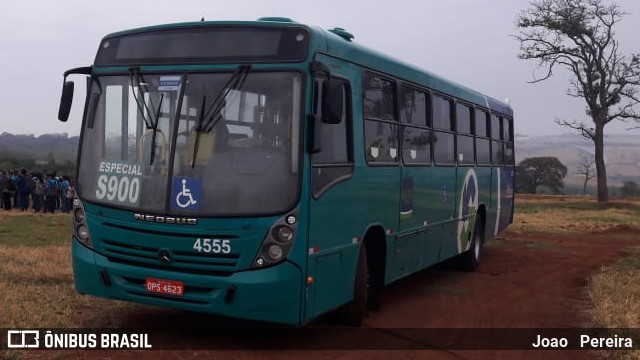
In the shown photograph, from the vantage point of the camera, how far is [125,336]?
6996mm

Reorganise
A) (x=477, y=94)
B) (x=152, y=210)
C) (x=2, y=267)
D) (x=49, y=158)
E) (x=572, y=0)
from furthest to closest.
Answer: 1. (x=49, y=158)
2. (x=572, y=0)
3. (x=477, y=94)
4. (x=2, y=267)
5. (x=152, y=210)

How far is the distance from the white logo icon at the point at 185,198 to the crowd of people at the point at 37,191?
20.9 m

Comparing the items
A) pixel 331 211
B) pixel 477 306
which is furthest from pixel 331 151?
pixel 477 306

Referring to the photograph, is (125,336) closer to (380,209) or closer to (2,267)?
(380,209)

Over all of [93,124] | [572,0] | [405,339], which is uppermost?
[572,0]

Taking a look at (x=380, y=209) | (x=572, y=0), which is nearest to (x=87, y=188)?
(x=380, y=209)

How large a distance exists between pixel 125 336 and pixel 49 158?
61.8m

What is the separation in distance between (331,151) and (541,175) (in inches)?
2691

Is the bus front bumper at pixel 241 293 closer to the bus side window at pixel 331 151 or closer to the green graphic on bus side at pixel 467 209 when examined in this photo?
the bus side window at pixel 331 151

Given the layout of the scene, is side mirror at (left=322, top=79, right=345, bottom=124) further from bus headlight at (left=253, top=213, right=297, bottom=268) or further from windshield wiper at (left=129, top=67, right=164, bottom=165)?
windshield wiper at (left=129, top=67, right=164, bottom=165)

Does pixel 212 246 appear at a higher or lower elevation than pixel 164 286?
higher

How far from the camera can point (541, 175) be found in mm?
71938

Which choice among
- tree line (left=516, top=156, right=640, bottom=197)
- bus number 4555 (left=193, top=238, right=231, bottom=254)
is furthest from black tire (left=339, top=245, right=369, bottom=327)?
tree line (left=516, top=156, right=640, bottom=197)

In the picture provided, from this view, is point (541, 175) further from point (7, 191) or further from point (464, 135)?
point (464, 135)
